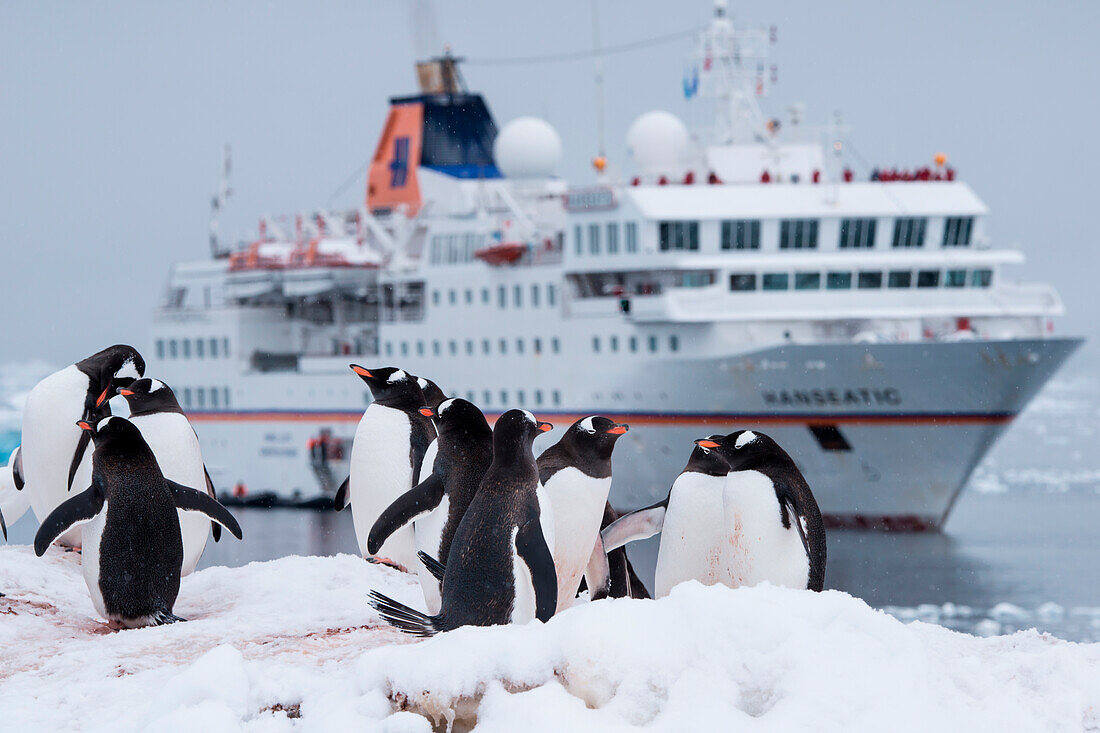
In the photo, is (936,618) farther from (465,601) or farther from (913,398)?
(465,601)

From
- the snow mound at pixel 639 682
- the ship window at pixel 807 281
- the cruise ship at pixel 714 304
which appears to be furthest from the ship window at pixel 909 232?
the snow mound at pixel 639 682

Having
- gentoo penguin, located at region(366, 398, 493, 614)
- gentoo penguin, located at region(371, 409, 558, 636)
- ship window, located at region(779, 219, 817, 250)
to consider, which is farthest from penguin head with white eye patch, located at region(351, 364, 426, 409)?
ship window, located at region(779, 219, 817, 250)

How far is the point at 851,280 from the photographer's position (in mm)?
24281

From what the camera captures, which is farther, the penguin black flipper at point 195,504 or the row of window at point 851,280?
the row of window at point 851,280

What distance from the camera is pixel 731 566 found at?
502 centimetres

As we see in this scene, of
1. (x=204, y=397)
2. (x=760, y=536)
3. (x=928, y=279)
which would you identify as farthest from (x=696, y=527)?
(x=204, y=397)

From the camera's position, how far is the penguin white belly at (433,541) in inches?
203

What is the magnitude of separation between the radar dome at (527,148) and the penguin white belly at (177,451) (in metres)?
24.3

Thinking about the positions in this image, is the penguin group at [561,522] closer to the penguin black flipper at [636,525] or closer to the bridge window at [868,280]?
the penguin black flipper at [636,525]

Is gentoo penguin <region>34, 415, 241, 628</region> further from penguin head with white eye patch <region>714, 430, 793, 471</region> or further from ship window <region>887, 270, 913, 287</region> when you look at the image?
ship window <region>887, 270, 913, 287</region>

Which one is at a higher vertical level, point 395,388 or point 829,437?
point 395,388

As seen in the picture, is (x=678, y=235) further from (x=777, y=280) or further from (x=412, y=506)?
(x=412, y=506)

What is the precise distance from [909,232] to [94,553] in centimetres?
2139

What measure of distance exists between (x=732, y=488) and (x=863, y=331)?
19.9 metres
